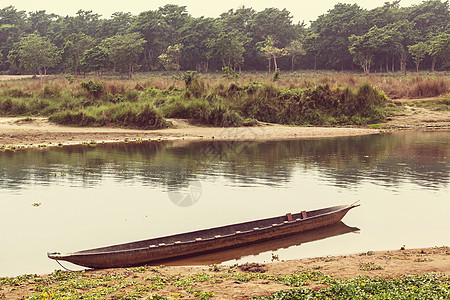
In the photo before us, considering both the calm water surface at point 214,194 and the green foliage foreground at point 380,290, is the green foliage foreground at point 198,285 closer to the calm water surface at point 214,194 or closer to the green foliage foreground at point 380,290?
the green foliage foreground at point 380,290

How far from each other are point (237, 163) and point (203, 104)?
13.7 metres

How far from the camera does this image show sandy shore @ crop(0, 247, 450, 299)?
7688 mm

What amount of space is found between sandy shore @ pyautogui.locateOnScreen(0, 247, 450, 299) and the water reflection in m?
8.21

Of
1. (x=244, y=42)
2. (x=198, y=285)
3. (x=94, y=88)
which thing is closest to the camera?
(x=198, y=285)

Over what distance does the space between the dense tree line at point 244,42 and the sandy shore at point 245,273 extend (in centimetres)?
7754

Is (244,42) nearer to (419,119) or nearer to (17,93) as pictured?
(419,119)

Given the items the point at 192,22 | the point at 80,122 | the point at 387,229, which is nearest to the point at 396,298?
the point at 387,229

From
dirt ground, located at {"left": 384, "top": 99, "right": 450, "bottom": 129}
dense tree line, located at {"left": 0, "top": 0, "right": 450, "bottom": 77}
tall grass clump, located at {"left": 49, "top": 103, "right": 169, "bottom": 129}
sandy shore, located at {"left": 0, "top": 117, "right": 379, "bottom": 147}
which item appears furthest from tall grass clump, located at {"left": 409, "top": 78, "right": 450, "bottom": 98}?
dense tree line, located at {"left": 0, "top": 0, "right": 450, "bottom": 77}

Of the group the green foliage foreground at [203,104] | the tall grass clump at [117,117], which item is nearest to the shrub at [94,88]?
the green foliage foreground at [203,104]

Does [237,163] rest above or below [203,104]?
below

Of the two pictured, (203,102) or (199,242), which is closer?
(199,242)

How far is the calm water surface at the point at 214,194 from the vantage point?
1152cm

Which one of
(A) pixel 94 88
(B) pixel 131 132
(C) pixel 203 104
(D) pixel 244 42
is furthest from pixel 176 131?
(D) pixel 244 42

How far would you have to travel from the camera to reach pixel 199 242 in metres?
10.1
